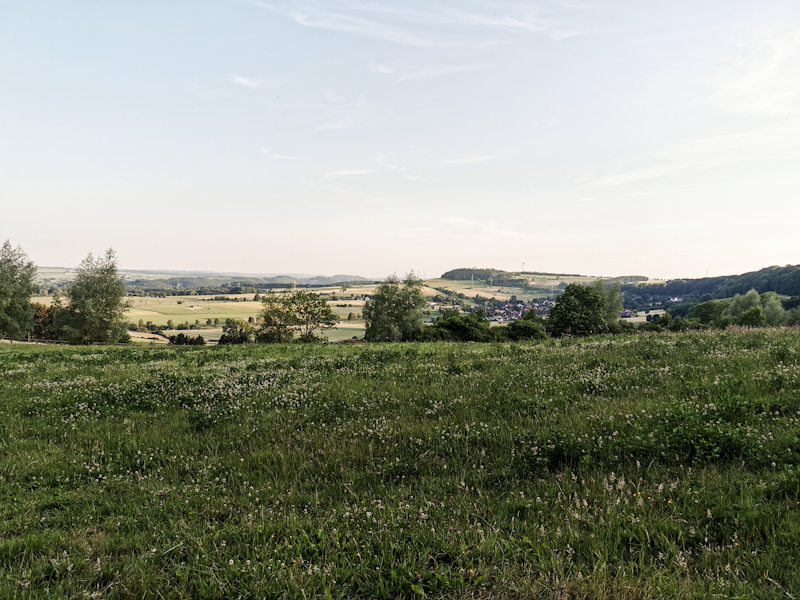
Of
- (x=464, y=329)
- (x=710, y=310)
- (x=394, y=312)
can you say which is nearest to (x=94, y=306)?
(x=394, y=312)

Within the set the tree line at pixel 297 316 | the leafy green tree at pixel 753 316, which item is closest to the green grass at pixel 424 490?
the tree line at pixel 297 316

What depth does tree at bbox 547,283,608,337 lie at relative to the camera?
2820 inches

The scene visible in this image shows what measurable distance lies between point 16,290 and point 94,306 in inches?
535

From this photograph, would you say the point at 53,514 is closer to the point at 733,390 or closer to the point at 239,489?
the point at 239,489

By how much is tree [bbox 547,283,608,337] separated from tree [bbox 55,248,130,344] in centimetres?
7404

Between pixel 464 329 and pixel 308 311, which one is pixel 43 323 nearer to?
pixel 308 311

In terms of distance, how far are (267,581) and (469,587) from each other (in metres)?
1.82

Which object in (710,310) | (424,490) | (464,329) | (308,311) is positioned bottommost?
(464,329)

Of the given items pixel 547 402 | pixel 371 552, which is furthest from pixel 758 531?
pixel 547 402

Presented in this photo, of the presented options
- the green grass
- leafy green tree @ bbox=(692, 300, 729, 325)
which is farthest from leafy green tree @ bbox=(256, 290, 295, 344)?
leafy green tree @ bbox=(692, 300, 729, 325)

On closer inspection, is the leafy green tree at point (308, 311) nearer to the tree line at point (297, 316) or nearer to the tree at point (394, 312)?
the tree line at point (297, 316)

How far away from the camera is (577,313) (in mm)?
71750

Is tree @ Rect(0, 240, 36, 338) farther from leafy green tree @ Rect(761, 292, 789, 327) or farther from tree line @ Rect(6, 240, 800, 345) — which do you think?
leafy green tree @ Rect(761, 292, 789, 327)

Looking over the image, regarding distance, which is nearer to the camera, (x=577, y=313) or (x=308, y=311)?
(x=577, y=313)
